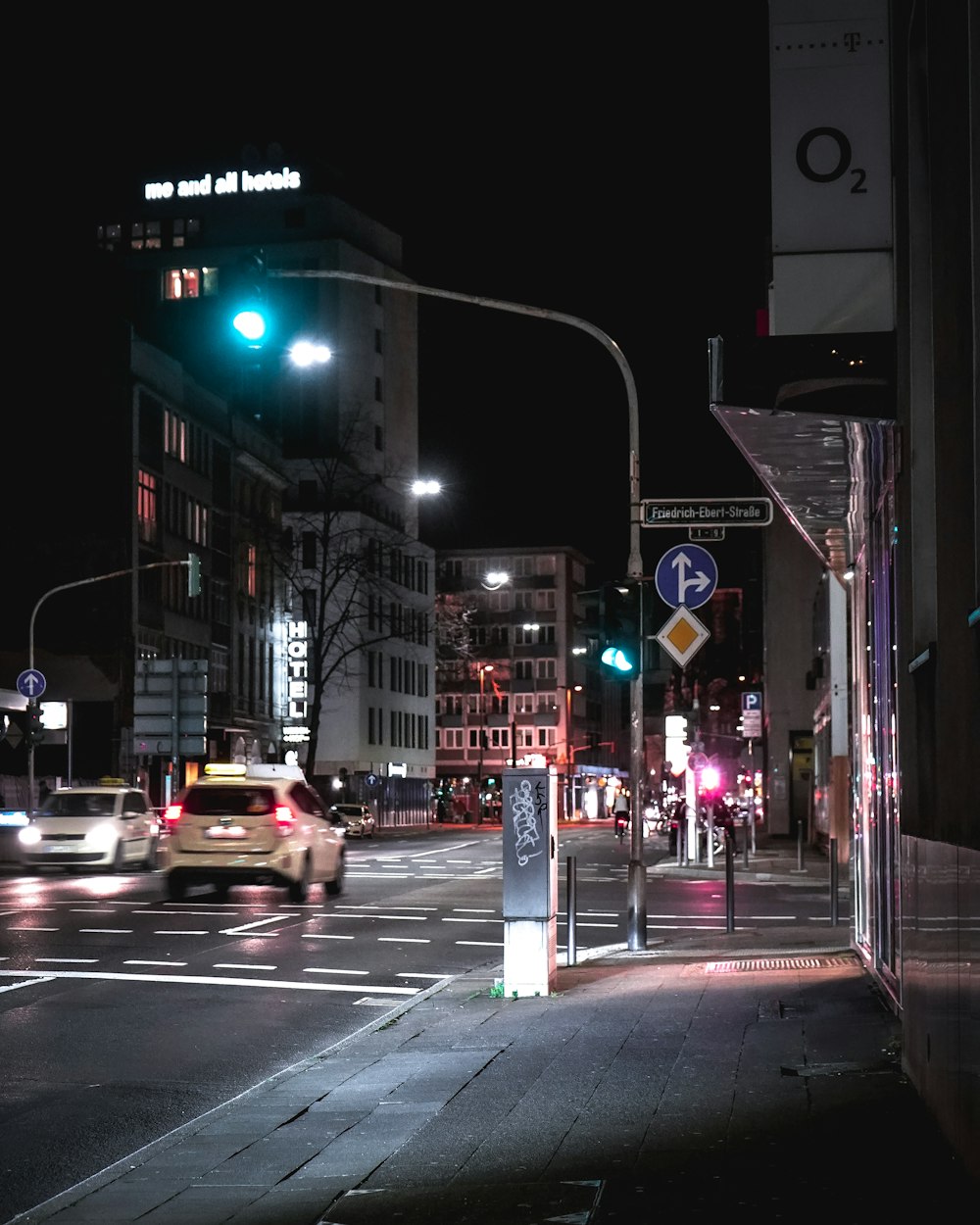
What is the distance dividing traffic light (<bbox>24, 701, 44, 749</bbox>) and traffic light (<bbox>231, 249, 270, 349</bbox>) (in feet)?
104

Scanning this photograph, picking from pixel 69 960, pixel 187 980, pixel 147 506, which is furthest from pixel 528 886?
pixel 147 506

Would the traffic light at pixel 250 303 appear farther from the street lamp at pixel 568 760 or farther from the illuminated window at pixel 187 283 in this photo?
the street lamp at pixel 568 760

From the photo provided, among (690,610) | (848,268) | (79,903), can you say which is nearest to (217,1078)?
(848,268)

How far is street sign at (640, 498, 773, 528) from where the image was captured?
17969mm

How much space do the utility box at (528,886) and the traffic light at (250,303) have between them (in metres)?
5.39

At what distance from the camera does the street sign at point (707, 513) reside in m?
18.0

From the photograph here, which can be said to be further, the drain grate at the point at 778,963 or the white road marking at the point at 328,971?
the white road marking at the point at 328,971

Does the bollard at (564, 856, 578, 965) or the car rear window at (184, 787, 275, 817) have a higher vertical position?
the car rear window at (184, 787, 275, 817)

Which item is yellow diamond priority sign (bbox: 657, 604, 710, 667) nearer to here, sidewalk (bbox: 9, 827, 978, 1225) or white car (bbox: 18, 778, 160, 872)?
sidewalk (bbox: 9, 827, 978, 1225)

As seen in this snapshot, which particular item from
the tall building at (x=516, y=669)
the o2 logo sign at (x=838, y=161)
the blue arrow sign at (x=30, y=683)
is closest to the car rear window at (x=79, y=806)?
the blue arrow sign at (x=30, y=683)

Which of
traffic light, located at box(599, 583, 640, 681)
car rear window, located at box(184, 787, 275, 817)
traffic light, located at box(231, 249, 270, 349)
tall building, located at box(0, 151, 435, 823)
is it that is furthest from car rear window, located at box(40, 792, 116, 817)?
traffic light, located at box(231, 249, 270, 349)

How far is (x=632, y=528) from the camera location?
19.2 metres

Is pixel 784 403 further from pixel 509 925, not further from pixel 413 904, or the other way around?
pixel 413 904

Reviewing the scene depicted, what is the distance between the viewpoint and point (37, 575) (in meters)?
71.0
